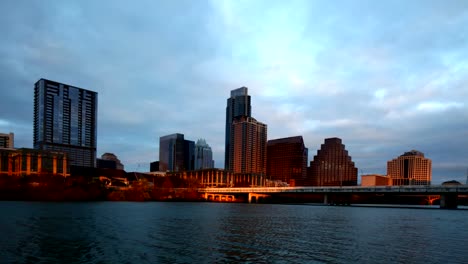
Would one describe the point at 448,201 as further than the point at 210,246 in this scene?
Yes

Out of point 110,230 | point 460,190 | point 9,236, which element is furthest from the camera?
point 460,190

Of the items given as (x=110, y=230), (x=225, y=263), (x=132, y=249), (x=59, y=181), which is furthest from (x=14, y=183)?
(x=225, y=263)

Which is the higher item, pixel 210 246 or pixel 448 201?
pixel 210 246

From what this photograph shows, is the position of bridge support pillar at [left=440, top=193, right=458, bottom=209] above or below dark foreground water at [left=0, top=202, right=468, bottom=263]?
below

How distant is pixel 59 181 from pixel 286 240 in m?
180

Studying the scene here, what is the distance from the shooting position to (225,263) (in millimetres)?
34938

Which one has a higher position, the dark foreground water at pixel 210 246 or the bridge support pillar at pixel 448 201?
the dark foreground water at pixel 210 246

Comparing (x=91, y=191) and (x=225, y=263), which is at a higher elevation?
(x=225, y=263)

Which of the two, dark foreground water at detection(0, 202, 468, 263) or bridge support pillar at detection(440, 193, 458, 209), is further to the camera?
bridge support pillar at detection(440, 193, 458, 209)

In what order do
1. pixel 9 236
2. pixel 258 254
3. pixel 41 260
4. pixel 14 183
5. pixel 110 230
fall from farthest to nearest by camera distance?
pixel 14 183
pixel 110 230
pixel 9 236
pixel 258 254
pixel 41 260

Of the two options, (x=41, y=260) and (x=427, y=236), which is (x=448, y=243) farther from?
(x=41, y=260)

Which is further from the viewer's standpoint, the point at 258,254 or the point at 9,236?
the point at 9,236

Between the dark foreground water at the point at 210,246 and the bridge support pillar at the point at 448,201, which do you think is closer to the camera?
the dark foreground water at the point at 210,246

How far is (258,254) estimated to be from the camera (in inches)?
1580
